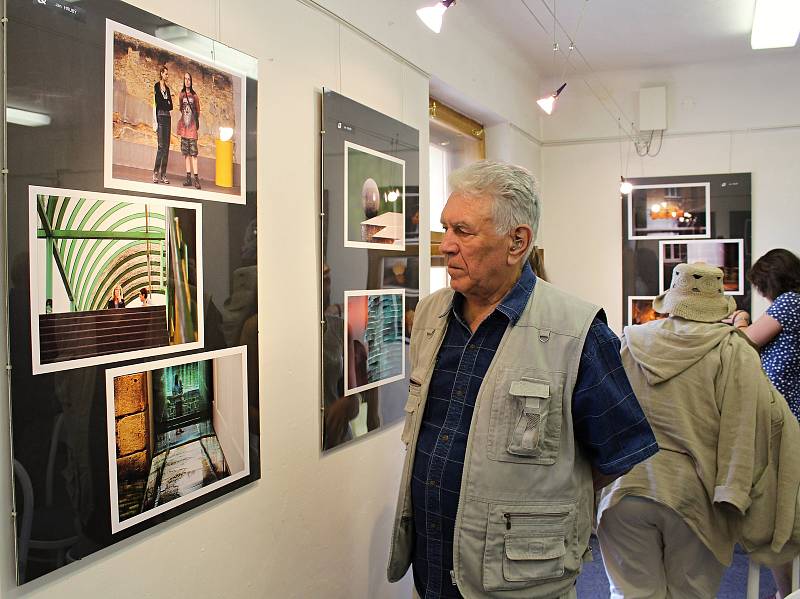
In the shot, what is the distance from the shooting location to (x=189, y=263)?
163 centimetres

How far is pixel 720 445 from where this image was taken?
231 cm

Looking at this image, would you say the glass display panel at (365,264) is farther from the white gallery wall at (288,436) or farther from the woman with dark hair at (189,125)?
the woman with dark hair at (189,125)

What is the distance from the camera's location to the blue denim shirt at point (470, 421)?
1.57 meters

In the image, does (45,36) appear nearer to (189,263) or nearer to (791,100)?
(189,263)

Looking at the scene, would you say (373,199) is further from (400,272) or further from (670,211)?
(670,211)

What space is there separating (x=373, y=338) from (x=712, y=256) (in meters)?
3.75

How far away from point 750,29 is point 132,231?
14.6ft

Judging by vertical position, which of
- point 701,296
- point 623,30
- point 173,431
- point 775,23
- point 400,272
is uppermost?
point 623,30

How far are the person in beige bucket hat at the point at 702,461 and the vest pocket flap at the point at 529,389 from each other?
1.01 metres

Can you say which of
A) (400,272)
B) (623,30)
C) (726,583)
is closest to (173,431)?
(400,272)

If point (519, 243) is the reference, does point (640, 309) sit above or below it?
below

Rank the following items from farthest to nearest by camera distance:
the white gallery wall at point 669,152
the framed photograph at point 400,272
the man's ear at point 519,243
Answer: the white gallery wall at point 669,152
the framed photograph at point 400,272
the man's ear at point 519,243

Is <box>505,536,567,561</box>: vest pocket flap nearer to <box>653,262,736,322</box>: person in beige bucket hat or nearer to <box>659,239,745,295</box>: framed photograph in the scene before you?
<box>653,262,736,322</box>: person in beige bucket hat

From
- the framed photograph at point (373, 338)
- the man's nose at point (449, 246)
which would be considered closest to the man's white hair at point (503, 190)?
the man's nose at point (449, 246)
